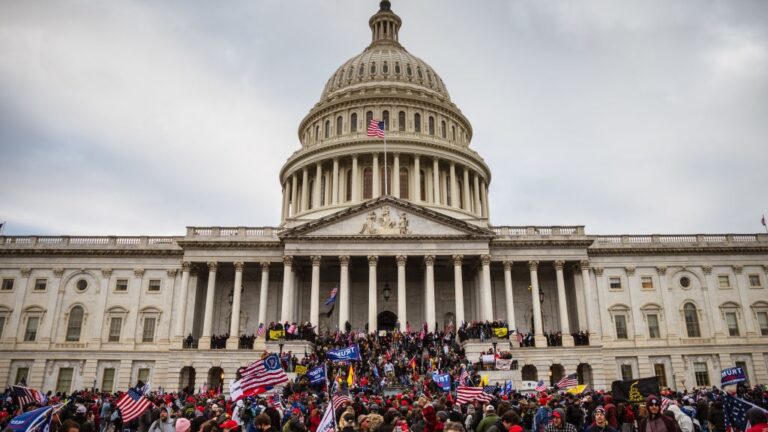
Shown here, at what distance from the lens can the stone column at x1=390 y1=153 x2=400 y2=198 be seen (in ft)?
206

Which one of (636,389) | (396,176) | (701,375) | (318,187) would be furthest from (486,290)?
(636,389)

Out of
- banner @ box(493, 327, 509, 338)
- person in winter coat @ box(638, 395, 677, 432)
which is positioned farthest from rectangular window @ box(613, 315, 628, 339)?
person in winter coat @ box(638, 395, 677, 432)

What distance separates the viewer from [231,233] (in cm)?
5141

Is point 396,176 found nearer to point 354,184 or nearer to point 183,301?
point 354,184

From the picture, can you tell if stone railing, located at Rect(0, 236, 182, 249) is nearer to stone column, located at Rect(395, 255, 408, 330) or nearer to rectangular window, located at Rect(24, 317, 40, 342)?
rectangular window, located at Rect(24, 317, 40, 342)

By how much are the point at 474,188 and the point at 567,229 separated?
19.0 meters

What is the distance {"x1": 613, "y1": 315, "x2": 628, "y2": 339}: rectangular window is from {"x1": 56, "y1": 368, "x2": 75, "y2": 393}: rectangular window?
1837 inches

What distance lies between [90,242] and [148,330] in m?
10.3

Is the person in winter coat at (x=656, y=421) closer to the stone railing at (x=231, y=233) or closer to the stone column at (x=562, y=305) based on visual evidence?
the stone column at (x=562, y=305)

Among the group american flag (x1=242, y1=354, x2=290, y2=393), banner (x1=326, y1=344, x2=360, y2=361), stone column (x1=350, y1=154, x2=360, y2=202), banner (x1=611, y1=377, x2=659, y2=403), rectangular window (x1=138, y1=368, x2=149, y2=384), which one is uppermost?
stone column (x1=350, y1=154, x2=360, y2=202)

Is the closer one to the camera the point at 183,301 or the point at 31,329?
the point at 183,301

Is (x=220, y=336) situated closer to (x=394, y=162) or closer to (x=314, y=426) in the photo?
(x=394, y=162)

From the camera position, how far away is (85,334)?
50000 millimetres

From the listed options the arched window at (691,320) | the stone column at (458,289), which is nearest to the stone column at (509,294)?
the stone column at (458,289)
